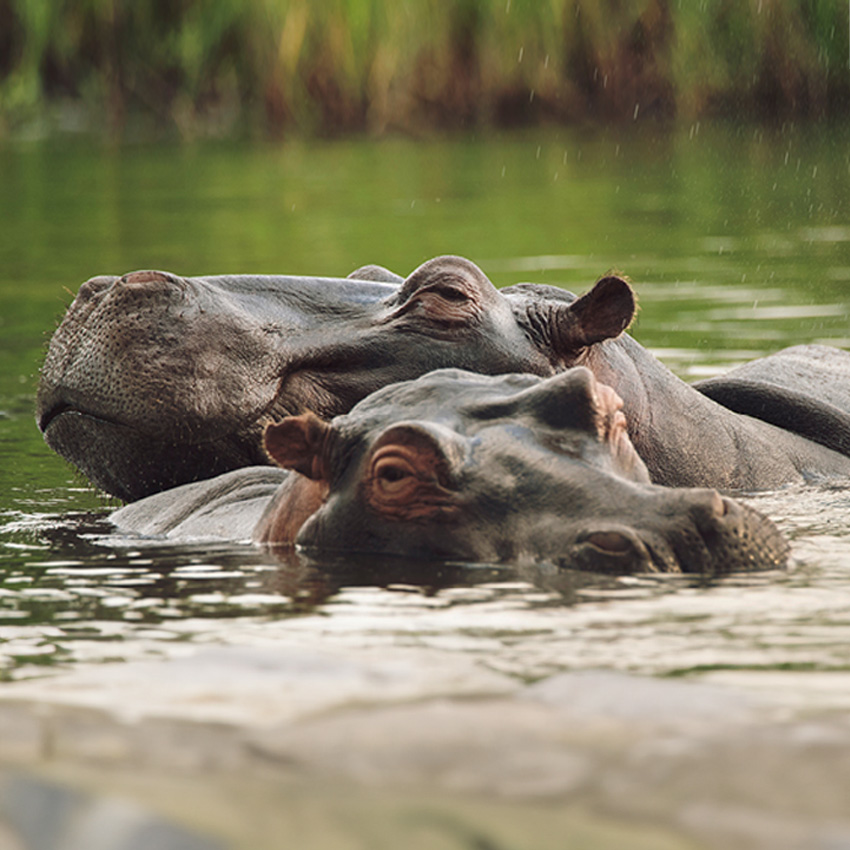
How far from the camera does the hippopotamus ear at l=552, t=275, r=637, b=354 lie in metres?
5.54

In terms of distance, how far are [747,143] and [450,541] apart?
74.5 ft

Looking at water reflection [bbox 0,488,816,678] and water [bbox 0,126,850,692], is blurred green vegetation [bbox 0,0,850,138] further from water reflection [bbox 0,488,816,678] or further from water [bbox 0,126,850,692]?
water reflection [bbox 0,488,816,678]

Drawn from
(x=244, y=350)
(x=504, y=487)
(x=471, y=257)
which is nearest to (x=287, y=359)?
(x=244, y=350)

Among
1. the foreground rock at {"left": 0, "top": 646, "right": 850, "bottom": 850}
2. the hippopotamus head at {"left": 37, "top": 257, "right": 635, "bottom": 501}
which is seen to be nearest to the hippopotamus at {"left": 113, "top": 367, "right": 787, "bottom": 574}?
the foreground rock at {"left": 0, "top": 646, "right": 850, "bottom": 850}

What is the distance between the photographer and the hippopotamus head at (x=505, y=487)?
12.7 ft

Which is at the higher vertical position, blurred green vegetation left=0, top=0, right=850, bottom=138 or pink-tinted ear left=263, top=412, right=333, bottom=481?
blurred green vegetation left=0, top=0, right=850, bottom=138

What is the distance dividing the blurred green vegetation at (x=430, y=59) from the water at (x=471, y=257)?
29.7 inches

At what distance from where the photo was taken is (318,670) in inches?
126

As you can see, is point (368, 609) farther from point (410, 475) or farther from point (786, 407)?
point (786, 407)

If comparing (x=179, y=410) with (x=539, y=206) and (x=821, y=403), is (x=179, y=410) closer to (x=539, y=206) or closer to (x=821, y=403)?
(x=821, y=403)

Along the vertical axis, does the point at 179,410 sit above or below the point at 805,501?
above

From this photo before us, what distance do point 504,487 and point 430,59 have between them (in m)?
23.5

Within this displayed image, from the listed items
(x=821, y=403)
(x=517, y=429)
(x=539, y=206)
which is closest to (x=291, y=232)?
(x=539, y=206)

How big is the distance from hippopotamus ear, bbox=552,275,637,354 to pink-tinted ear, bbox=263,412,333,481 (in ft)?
4.97
